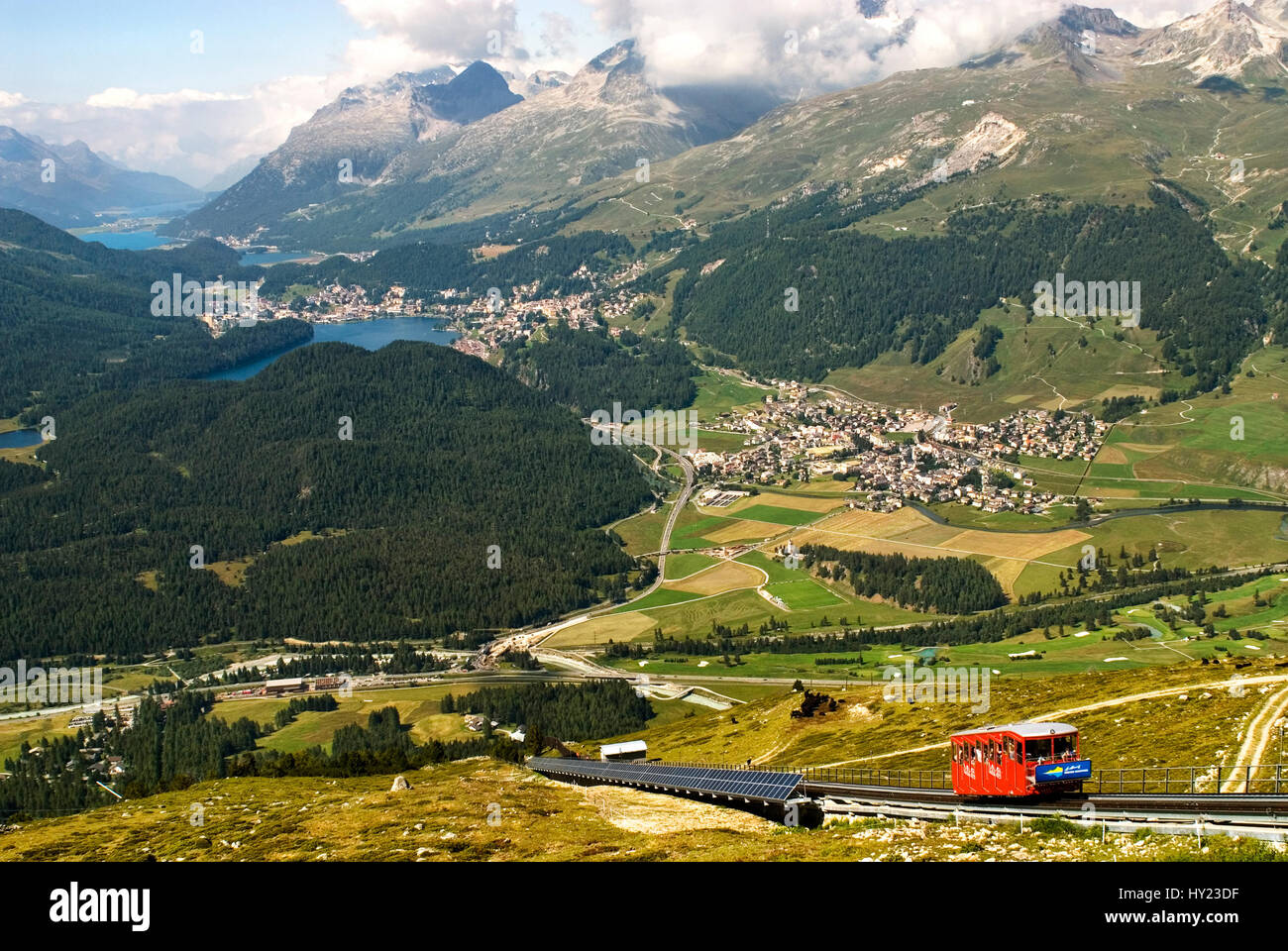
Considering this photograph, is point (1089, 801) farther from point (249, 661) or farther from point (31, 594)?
point (31, 594)

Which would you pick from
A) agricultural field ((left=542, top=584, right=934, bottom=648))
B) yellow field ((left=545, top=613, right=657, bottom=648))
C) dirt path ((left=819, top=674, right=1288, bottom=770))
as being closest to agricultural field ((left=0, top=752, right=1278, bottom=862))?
dirt path ((left=819, top=674, right=1288, bottom=770))

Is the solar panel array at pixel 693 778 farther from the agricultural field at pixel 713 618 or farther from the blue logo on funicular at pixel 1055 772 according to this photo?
the agricultural field at pixel 713 618

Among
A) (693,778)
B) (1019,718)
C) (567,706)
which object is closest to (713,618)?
(567,706)

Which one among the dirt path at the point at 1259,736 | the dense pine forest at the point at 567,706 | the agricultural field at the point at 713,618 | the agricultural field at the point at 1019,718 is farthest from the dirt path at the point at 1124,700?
the agricultural field at the point at 713,618

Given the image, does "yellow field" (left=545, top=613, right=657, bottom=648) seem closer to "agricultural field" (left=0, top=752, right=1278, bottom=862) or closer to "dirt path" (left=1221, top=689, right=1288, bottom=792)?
"agricultural field" (left=0, top=752, right=1278, bottom=862)

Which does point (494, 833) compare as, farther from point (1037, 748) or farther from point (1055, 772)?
point (1055, 772)
